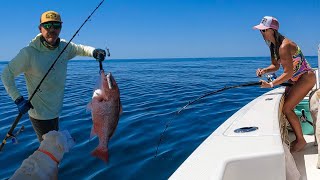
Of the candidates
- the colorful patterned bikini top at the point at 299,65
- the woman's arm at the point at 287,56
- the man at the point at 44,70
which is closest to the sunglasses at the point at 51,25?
the man at the point at 44,70

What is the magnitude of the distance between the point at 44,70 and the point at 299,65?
376 centimetres

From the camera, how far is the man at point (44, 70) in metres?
4.04

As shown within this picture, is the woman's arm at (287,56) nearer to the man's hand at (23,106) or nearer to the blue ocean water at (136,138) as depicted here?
the blue ocean water at (136,138)

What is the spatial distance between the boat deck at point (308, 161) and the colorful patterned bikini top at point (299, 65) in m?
1.14

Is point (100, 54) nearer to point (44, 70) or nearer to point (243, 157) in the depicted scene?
point (44, 70)

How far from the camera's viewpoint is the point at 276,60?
221 inches

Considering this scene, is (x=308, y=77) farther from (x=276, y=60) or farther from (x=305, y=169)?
(x=305, y=169)

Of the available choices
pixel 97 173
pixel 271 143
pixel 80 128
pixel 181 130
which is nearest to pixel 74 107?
pixel 80 128

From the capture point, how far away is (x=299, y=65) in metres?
4.83

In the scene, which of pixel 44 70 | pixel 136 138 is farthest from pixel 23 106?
pixel 136 138

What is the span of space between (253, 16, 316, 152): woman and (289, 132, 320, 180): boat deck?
13 centimetres

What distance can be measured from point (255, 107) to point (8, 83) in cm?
360

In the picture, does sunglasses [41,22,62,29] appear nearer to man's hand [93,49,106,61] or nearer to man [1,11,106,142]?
man [1,11,106,142]

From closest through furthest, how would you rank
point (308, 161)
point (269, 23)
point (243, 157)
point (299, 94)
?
1. point (243, 157)
2. point (308, 161)
3. point (269, 23)
4. point (299, 94)
